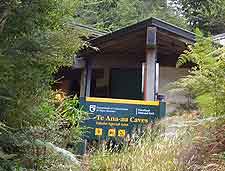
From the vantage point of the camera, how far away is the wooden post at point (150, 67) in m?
9.79

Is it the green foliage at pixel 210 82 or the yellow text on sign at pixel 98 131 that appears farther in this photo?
the yellow text on sign at pixel 98 131

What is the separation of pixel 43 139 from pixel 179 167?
73.1 inches

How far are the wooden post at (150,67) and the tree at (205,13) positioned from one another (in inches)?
380

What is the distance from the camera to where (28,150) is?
191 inches

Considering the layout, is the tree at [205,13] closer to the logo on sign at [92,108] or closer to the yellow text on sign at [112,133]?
the logo on sign at [92,108]

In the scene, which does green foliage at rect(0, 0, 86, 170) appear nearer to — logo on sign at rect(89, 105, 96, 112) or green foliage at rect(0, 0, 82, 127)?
green foliage at rect(0, 0, 82, 127)

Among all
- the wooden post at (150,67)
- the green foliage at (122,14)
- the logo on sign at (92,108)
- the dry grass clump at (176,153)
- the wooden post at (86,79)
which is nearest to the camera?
the dry grass clump at (176,153)

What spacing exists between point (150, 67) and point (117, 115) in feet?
5.37

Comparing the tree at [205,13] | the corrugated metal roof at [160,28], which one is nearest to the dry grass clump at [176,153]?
the corrugated metal roof at [160,28]

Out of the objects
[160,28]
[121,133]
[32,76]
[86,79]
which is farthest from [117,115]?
[32,76]

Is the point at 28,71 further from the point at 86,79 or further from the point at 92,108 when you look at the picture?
the point at 86,79

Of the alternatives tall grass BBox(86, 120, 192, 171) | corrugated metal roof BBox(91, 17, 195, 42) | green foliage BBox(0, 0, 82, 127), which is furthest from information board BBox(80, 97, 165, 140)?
green foliage BBox(0, 0, 82, 127)

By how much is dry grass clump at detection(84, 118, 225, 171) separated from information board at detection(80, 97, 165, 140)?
1.43 meters

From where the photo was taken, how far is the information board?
8.66 meters
